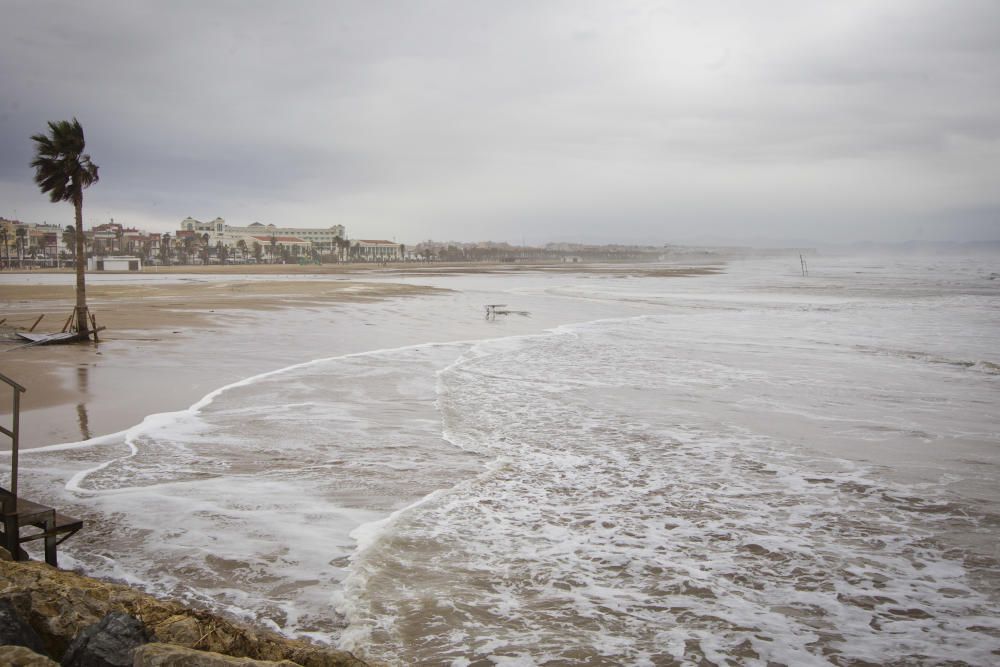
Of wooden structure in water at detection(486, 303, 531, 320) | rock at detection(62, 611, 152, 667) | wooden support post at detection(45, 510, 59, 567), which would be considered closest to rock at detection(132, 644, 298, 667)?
rock at detection(62, 611, 152, 667)

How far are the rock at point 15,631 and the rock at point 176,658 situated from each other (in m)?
0.64

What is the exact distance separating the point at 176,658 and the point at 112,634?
1.69 feet

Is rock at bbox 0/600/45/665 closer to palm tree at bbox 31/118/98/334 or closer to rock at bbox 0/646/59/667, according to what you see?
rock at bbox 0/646/59/667

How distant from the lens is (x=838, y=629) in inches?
176

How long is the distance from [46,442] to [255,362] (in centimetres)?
686

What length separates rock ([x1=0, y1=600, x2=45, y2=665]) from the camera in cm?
313

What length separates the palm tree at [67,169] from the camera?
61.5 feet

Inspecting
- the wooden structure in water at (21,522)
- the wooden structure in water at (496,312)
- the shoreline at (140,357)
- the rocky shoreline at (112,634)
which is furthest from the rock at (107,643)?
the wooden structure in water at (496,312)

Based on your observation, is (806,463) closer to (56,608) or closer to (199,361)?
(56,608)

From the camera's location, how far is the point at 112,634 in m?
3.18

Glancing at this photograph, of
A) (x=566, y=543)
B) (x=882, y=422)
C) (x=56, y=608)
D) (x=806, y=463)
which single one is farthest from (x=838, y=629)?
(x=882, y=422)

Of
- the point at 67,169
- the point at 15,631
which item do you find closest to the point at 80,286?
the point at 67,169

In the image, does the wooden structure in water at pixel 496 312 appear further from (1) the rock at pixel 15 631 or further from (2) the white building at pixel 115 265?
(2) the white building at pixel 115 265

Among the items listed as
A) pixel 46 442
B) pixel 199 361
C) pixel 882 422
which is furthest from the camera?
pixel 199 361
